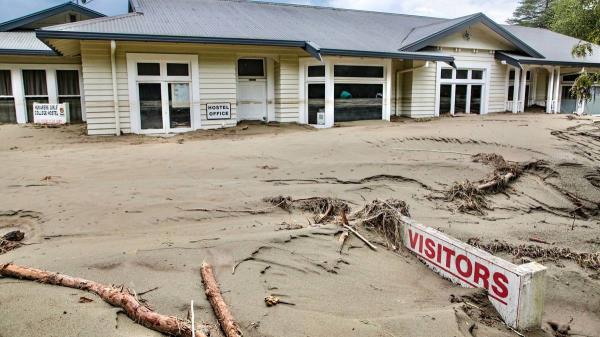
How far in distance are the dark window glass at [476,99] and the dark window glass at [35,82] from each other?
16346 mm

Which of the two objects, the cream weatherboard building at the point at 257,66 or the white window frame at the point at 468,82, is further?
the white window frame at the point at 468,82

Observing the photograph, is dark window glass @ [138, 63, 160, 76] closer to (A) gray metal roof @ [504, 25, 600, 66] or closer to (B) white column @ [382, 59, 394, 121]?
(B) white column @ [382, 59, 394, 121]

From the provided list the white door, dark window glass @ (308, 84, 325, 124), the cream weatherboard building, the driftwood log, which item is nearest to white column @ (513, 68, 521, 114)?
the cream weatherboard building

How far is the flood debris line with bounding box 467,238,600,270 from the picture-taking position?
4953mm

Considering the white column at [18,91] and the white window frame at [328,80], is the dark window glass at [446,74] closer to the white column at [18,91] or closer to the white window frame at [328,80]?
the white window frame at [328,80]

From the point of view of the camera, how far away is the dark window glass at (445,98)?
17.4m

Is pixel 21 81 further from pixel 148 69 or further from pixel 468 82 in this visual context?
pixel 468 82

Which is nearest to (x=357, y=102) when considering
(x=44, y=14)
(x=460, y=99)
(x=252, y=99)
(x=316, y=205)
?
(x=252, y=99)

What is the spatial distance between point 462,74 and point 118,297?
17173 millimetres

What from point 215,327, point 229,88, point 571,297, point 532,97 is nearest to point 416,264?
point 571,297

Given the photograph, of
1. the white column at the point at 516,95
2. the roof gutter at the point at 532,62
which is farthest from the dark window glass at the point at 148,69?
the white column at the point at 516,95

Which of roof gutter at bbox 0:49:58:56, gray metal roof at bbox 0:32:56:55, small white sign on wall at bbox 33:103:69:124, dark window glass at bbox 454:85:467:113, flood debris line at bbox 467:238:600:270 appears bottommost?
flood debris line at bbox 467:238:600:270

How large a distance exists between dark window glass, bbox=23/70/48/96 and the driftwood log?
16.5 m

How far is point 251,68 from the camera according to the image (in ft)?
48.3
